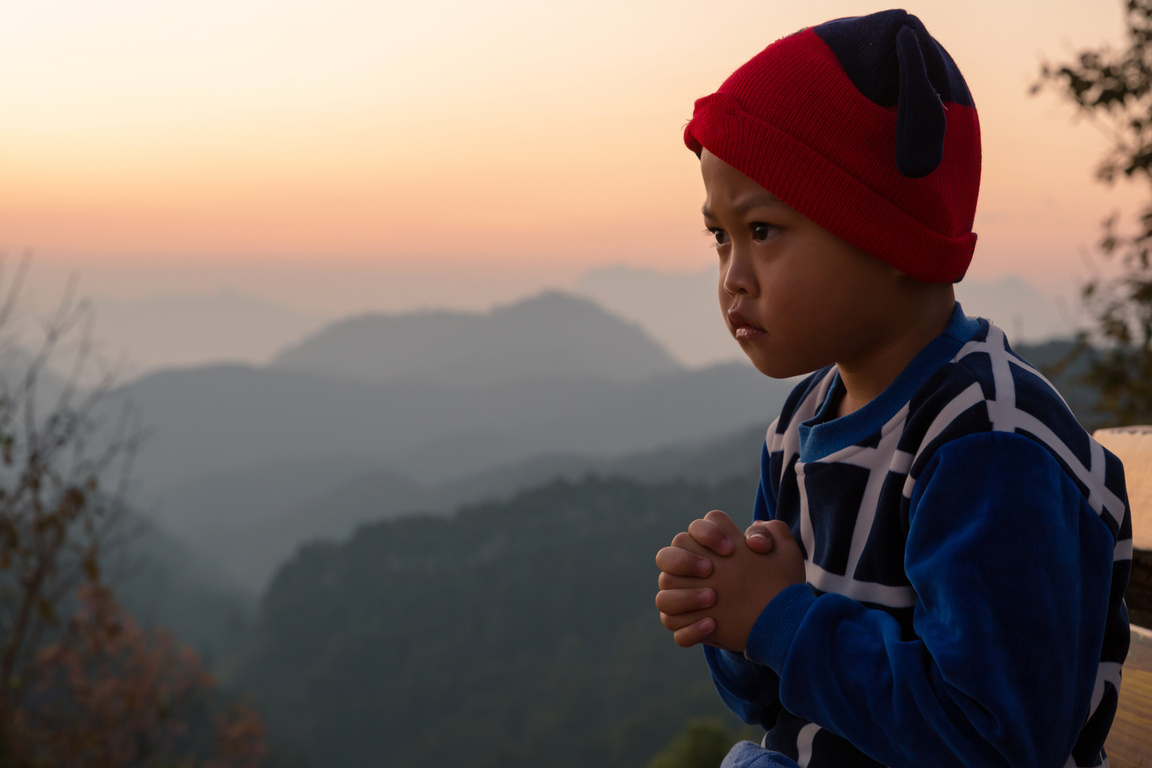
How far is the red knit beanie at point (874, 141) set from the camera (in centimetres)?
96

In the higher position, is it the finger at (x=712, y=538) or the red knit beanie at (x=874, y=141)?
the red knit beanie at (x=874, y=141)

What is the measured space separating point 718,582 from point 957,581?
0.28 m

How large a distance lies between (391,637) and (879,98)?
134 feet

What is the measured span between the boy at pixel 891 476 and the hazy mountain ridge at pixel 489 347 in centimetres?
10788

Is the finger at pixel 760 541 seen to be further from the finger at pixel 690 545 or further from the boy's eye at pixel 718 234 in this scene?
the boy's eye at pixel 718 234

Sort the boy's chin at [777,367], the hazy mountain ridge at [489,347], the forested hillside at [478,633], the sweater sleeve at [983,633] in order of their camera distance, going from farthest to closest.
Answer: the hazy mountain ridge at [489,347] < the forested hillside at [478,633] < the boy's chin at [777,367] < the sweater sleeve at [983,633]

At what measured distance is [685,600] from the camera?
1010mm

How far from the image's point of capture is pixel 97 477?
201 inches

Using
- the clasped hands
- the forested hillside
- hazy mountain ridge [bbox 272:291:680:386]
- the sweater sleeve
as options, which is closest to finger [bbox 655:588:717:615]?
the clasped hands

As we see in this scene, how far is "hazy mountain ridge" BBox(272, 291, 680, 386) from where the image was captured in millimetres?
→ 113438

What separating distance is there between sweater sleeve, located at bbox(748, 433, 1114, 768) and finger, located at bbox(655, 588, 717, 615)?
126 mm

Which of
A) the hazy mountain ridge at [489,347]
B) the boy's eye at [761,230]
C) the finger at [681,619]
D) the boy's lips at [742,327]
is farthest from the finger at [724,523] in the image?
the hazy mountain ridge at [489,347]

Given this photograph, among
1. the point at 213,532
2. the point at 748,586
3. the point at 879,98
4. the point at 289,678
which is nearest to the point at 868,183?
the point at 879,98

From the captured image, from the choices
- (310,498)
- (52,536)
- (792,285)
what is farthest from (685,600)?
(310,498)
